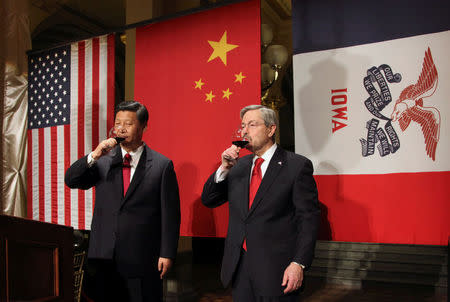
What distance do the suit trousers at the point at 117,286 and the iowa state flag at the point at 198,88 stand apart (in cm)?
90

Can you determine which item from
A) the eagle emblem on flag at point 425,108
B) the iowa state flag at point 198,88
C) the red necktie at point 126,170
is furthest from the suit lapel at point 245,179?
the eagle emblem on flag at point 425,108

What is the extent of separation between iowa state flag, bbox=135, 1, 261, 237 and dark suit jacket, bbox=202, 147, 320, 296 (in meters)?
0.94

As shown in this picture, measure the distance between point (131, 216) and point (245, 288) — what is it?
749mm

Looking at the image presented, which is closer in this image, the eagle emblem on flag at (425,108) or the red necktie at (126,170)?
the red necktie at (126,170)

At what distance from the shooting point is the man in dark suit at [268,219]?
6.34ft

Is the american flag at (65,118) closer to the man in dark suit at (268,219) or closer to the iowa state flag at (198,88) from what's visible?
the iowa state flag at (198,88)

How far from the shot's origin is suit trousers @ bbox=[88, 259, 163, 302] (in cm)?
221

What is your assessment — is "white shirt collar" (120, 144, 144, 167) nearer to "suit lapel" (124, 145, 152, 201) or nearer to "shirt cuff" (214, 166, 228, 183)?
"suit lapel" (124, 145, 152, 201)

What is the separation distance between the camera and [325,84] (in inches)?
109

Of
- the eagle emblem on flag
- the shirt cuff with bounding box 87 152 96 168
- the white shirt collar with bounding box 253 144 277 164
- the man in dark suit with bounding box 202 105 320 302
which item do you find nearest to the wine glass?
the man in dark suit with bounding box 202 105 320 302

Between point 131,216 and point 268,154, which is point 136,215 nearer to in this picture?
point 131,216

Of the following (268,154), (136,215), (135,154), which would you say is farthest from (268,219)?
(135,154)

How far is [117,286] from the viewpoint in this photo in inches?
87.1

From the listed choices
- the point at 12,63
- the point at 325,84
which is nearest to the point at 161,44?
the point at 325,84
